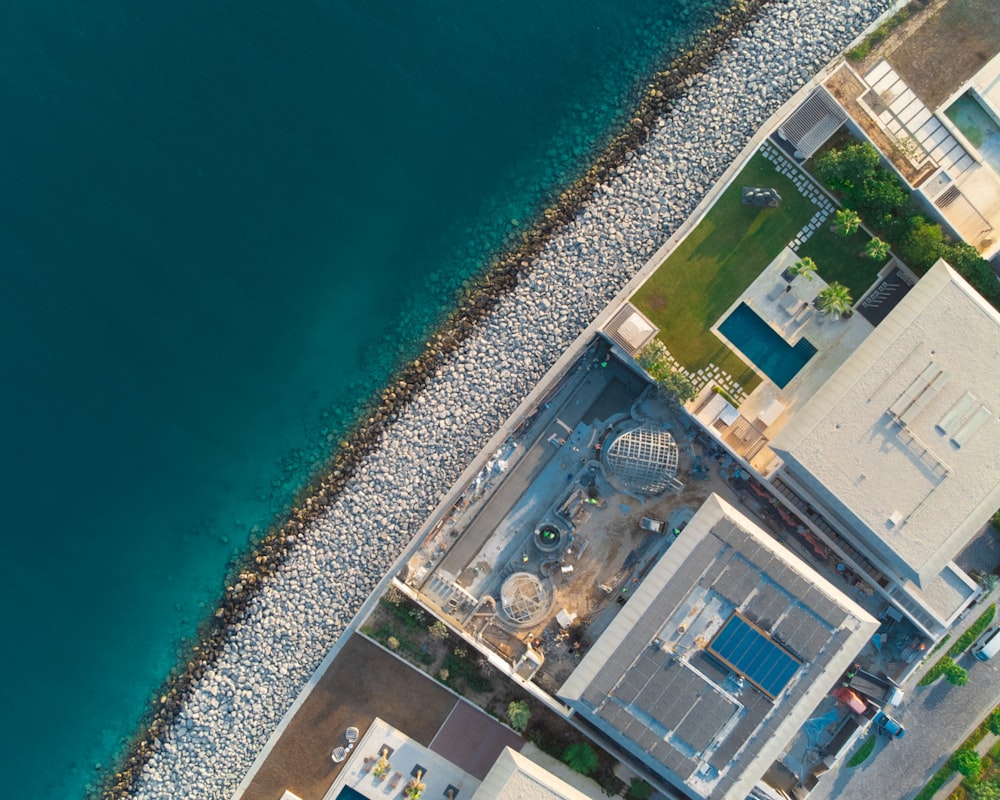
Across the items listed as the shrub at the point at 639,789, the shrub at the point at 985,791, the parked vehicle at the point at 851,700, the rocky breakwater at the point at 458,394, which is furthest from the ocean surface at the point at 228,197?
the shrub at the point at 985,791

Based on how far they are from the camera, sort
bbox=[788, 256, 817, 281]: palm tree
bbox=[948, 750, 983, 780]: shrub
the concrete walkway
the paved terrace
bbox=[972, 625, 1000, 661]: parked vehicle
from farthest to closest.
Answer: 1. the paved terrace
2. the concrete walkway
3. bbox=[788, 256, 817, 281]: palm tree
4. bbox=[972, 625, 1000, 661]: parked vehicle
5. bbox=[948, 750, 983, 780]: shrub

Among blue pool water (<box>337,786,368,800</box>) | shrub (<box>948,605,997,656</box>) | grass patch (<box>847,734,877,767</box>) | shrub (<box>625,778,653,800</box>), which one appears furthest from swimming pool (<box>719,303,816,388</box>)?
blue pool water (<box>337,786,368,800</box>)

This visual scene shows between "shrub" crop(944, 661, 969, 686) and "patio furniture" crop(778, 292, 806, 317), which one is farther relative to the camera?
"patio furniture" crop(778, 292, 806, 317)

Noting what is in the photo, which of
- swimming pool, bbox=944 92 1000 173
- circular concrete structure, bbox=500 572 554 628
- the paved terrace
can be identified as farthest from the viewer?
the paved terrace

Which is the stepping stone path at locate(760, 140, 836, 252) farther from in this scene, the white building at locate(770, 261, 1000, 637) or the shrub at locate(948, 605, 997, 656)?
the shrub at locate(948, 605, 997, 656)

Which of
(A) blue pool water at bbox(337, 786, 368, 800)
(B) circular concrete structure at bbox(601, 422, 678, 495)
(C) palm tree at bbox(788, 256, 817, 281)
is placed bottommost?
(A) blue pool water at bbox(337, 786, 368, 800)

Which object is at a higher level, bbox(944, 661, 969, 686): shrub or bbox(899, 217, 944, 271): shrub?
bbox(899, 217, 944, 271): shrub

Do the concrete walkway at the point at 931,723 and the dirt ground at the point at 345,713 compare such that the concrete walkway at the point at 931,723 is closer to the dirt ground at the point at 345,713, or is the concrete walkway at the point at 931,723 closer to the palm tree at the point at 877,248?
the palm tree at the point at 877,248

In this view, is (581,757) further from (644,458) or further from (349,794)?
(644,458)
